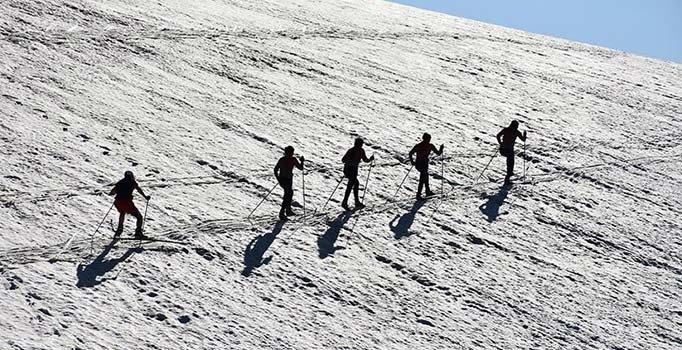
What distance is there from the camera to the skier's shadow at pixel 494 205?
2214cm

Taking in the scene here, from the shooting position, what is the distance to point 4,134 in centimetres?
2325

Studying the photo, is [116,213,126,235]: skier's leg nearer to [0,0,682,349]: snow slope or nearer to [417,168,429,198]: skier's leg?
[0,0,682,349]: snow slope

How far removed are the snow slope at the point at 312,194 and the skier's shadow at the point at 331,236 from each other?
0.06 metres

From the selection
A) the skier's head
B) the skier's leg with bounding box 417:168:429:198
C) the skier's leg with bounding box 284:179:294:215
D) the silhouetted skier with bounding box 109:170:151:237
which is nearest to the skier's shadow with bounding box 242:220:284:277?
the skier's leg with bounding box 284:179:294:215

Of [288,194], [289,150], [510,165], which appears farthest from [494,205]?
[289,150]

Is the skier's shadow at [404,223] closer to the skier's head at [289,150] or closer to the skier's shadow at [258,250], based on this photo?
the skier's shadow at [258,250]

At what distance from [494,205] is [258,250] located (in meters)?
7.29

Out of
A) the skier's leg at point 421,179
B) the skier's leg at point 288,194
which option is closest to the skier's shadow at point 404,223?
the skier's leg at point 421,179

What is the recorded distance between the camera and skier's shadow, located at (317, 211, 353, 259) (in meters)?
18.8

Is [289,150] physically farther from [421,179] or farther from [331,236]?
[421,179]

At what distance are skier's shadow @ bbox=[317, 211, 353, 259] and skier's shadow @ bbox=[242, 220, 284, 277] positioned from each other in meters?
1.00

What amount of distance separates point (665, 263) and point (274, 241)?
9.34 metres

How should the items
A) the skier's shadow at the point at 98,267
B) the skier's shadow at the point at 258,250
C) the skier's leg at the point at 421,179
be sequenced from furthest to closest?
the skier's leg at the point at 421,179, the skier's shadow at the point at 258,250, the skier's shadow at the point at 98,267

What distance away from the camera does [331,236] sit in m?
19.5
